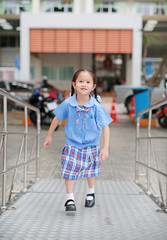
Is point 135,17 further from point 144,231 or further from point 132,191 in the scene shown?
point 144,231

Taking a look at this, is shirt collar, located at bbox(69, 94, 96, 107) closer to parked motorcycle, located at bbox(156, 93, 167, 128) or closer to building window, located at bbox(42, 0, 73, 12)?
parked motorcycle, located at bbox(156, 93, 167, 128)

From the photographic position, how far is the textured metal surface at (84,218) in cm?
259

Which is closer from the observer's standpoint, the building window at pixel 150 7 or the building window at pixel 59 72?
the building window at pixel 150 7

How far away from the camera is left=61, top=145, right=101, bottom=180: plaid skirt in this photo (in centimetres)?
318

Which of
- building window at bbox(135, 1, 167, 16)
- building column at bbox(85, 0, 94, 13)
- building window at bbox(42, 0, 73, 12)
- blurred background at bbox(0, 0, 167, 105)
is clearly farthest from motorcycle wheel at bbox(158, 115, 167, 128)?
building window at bbox(135, 1, 167, 16)

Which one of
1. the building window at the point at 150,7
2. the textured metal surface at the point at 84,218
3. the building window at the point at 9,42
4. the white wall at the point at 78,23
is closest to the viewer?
the textured metal surface at the point at 84,218

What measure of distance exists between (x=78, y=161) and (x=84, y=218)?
0.47 metres

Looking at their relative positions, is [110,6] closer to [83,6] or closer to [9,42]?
[83,6]

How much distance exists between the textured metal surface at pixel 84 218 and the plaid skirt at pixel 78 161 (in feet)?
1.07

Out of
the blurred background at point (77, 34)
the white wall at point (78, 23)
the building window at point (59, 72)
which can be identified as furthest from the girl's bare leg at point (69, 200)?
the building window at point (59, 72)

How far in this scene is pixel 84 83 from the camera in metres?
3.08

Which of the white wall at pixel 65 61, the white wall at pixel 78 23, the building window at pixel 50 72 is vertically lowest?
the building window at pixel 50 72

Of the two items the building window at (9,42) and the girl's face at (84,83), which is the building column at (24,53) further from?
the girl's face at (84,83)

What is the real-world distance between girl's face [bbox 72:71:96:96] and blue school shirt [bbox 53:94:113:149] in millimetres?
→ 128
